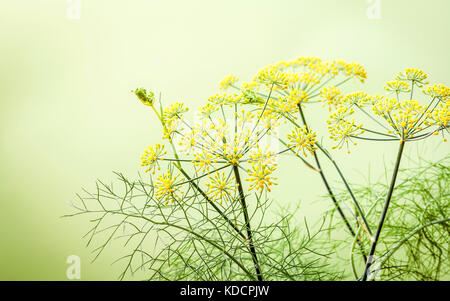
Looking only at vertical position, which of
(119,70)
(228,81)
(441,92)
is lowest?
(441,92)

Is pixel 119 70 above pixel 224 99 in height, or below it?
above

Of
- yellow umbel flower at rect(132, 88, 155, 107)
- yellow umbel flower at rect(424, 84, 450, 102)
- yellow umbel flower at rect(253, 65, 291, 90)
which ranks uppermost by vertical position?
yellow umbel flower at rect(253, 65, 291, 90)

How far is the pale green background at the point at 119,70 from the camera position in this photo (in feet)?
3.16

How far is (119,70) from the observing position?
0.99m

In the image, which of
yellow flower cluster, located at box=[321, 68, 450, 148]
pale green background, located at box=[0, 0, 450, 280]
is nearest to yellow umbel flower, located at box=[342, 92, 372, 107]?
yellow flower cluster, located at box=[321, 68, 450, 148]

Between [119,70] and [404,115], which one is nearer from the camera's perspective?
[404,115]

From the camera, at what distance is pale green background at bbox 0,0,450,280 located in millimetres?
964

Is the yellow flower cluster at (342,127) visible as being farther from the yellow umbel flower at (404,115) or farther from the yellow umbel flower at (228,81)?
the yellow umbel flower at (228,81)

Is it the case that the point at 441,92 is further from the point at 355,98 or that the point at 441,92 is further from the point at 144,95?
the point at 144,95

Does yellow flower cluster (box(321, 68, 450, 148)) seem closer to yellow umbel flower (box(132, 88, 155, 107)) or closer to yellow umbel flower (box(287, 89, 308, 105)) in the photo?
yellow umbel flower (box(287, 89, 308, 105))

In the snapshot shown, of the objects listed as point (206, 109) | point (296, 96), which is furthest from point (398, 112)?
point (206, 109)

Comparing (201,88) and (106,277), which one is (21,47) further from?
(106,277)
